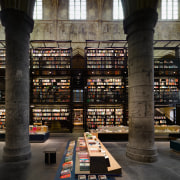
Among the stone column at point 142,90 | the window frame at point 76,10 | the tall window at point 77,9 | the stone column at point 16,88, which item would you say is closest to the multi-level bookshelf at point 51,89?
the stone column at point 16,88

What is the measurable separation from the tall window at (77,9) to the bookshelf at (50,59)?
6575 mm

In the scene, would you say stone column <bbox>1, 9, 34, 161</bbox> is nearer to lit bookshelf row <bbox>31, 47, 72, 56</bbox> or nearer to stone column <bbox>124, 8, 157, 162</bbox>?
stone column <bbox>124, 8, 157, 162</bbox>

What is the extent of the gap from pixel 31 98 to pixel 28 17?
22.8 feet

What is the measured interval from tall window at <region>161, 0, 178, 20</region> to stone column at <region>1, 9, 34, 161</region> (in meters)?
16.3

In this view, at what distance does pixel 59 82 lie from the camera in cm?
1208

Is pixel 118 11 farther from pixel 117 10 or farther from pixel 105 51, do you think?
pixel 105 51

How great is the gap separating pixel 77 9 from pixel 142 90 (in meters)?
14.5

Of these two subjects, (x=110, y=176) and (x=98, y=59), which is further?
(x=98, y=59)

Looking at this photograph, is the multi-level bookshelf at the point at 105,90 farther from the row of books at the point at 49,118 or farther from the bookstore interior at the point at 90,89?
the row of books at the point at 49,118

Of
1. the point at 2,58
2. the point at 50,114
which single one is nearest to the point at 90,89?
Answer: the point at 50,114

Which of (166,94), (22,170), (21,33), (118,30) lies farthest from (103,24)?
(22,170)

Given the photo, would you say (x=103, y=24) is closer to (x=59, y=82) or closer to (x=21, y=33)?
(x=59, y=82)

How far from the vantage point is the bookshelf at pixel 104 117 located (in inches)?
474

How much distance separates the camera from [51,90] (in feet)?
39.4
